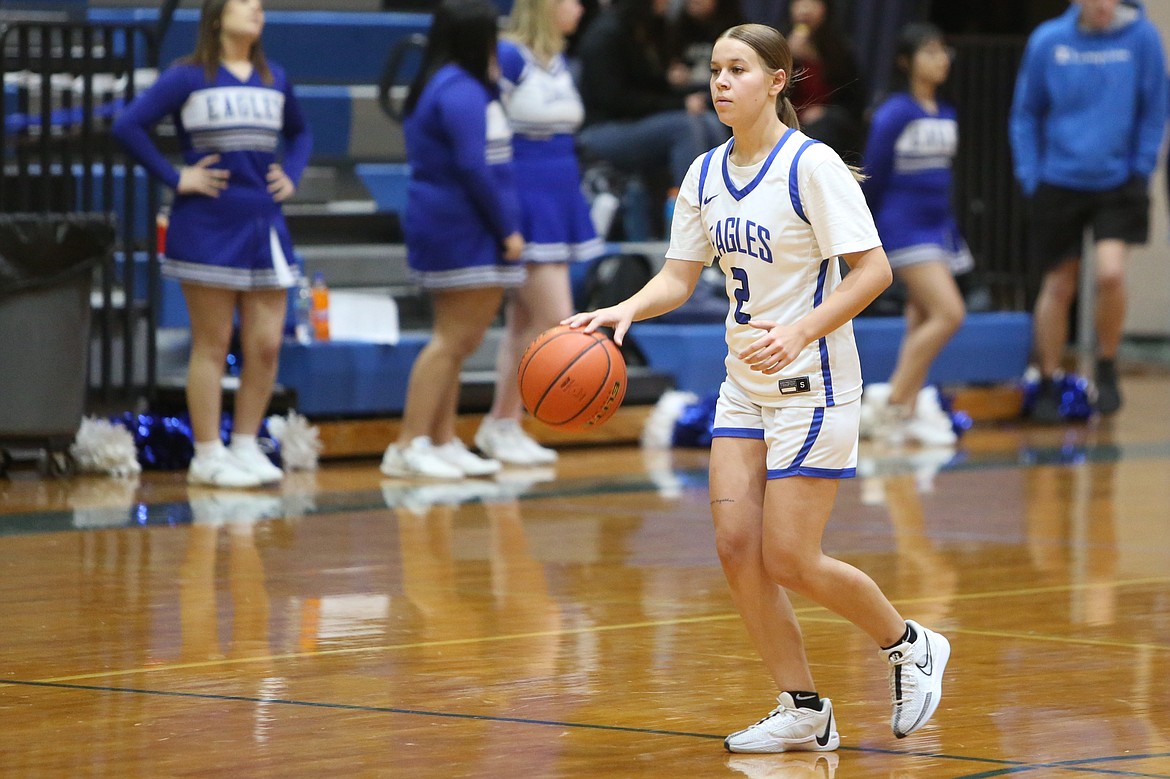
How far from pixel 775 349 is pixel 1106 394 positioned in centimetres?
806

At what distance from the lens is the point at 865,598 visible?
3.90 metres

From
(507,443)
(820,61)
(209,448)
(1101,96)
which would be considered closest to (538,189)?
(507,443)

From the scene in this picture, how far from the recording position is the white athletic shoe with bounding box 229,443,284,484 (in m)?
7.77

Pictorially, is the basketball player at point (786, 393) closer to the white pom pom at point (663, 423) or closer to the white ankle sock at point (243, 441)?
the white ankle sock at point (243, 441)

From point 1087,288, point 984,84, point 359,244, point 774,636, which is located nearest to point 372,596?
point 774,636

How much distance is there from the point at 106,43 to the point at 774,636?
18.4 feet

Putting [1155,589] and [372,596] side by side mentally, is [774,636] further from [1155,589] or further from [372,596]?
[1155,589]

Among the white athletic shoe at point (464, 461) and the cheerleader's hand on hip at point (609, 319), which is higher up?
the cheerleader's hand on hip at point (609, 319)

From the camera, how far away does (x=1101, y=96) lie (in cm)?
1045

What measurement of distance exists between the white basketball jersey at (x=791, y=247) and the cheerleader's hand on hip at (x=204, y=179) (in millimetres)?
3970

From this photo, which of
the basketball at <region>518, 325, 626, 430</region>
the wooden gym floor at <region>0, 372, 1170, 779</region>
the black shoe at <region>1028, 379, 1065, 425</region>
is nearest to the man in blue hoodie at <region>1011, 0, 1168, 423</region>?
the black shoe at <region>1028, 379, 1065, 425</region>

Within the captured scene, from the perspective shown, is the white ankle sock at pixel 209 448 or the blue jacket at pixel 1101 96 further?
the blue jacket at pixel 1101 96

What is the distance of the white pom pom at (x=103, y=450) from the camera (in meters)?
8.02

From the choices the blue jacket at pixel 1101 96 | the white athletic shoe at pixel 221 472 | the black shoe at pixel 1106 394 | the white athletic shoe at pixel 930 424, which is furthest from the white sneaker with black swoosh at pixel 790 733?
the black shoe at pixel 1106 394
